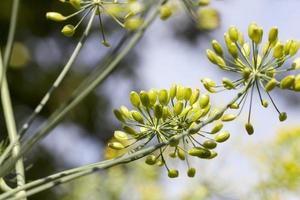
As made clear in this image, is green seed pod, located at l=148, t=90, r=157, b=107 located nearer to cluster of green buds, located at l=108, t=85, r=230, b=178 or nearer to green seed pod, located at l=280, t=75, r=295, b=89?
cluster of green buds, located at l=108, t=85, r=230, b=178

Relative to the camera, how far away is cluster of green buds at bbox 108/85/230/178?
43.0 inches

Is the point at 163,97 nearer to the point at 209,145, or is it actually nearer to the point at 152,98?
the point at 152,98

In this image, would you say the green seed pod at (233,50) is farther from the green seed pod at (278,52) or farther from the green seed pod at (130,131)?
the green seed pod at (130,131)

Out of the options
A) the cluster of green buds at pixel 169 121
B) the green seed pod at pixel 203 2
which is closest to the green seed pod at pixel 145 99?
the cluster of green buds at pixel 169 121

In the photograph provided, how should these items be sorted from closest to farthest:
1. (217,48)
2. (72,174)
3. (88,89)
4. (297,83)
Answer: (88,89) < (72,174) < (297,83) < (217,48)

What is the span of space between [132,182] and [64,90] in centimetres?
526

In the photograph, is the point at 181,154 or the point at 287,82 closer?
the point at 287,82

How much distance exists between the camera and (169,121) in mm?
1111

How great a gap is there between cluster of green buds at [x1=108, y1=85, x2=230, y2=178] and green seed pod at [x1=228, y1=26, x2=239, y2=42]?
109mm

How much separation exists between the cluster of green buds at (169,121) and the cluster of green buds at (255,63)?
0.14 ft

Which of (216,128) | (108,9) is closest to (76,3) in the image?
(108,9)

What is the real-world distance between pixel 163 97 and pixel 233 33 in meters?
0.16

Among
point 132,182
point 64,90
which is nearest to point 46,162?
point 64,90

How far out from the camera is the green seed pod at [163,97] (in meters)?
1.14
